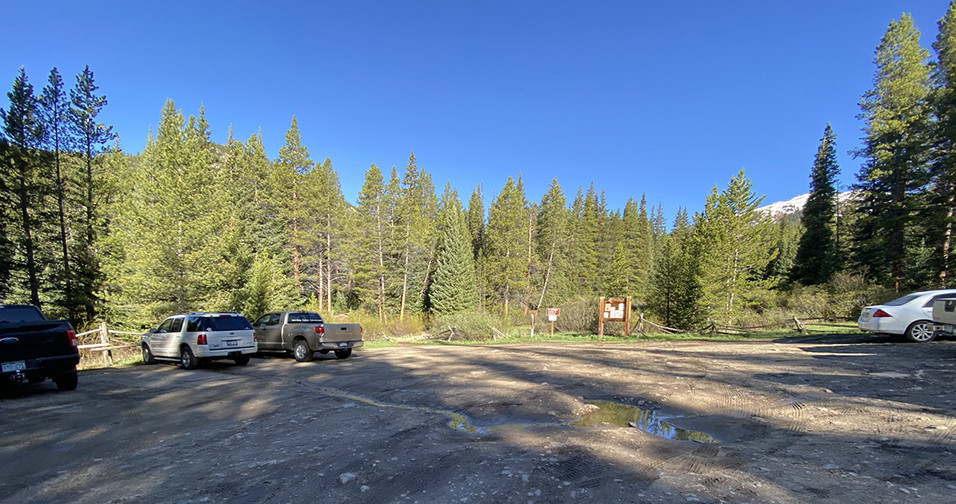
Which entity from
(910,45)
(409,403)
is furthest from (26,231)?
(910,45)

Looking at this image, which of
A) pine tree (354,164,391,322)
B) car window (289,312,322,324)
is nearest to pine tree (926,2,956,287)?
car window (289,312,322,324)

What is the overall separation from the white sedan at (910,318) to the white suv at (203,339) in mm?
19768

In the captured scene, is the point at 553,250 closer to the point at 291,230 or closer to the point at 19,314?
the point at 291,230

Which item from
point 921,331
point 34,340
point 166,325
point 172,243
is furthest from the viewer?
point 172,243

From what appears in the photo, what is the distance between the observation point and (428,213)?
62.7 metres

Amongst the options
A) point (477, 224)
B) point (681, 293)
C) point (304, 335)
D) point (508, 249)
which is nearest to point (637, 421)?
point (304, 335)

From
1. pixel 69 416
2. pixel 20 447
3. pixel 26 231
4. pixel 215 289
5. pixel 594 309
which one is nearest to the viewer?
pixel 20 447

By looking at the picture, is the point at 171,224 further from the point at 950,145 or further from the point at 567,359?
the point at 950,145

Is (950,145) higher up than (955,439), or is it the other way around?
(950,145)

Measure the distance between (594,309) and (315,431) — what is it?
27047 millimetres

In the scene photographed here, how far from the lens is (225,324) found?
12.9 meters

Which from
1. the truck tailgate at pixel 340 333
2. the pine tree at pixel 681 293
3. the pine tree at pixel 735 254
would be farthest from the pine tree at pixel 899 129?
the truck tailgate at pixel 340 333

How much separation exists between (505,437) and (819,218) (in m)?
55.5

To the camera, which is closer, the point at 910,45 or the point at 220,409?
the point at 220,409
